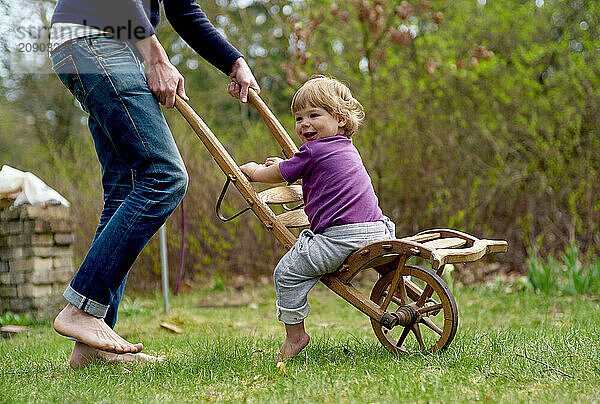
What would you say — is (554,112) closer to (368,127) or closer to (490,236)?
(490,236)

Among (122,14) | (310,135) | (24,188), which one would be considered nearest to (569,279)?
(310,135)

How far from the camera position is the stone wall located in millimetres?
5016

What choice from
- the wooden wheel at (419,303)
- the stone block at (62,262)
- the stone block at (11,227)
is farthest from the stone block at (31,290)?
the wooden wheel at (419,303)

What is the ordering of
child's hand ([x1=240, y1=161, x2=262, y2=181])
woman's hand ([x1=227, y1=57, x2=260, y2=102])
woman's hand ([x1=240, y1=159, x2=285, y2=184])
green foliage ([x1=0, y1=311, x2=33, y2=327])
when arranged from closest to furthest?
woman's hand ([x1=240, y1=159, x2=285, y2=184]) < child's hand ([x1=240, y1=161, x2=262, y2=181]) < woman's hand ([x1=227, y1=57, x2=260, y2=102]) < green foliage ([x1=0, y1=311, x2=33, y2=327])

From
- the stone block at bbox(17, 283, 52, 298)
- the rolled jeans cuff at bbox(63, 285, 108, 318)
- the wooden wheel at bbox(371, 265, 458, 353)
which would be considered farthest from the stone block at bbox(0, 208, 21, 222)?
the wooden wheel at bbox(371, 265, 458, 353)

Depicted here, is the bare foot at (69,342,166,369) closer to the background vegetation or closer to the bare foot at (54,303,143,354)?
the bare foot at (54,303,143,354)

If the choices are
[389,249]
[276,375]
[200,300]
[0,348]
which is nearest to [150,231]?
[276,375]

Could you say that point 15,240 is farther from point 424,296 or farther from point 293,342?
point 424,296

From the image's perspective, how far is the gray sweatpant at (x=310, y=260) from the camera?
8.54 ft

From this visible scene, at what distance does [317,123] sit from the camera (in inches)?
108

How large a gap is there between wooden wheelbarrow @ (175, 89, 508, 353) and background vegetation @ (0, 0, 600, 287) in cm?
372

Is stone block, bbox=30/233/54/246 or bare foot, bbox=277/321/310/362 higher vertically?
bare foot, bbox=277/321/310/362

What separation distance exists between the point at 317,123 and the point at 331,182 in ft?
0.90

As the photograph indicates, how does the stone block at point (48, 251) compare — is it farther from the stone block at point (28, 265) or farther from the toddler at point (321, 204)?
the toddler at point (321, 204)
